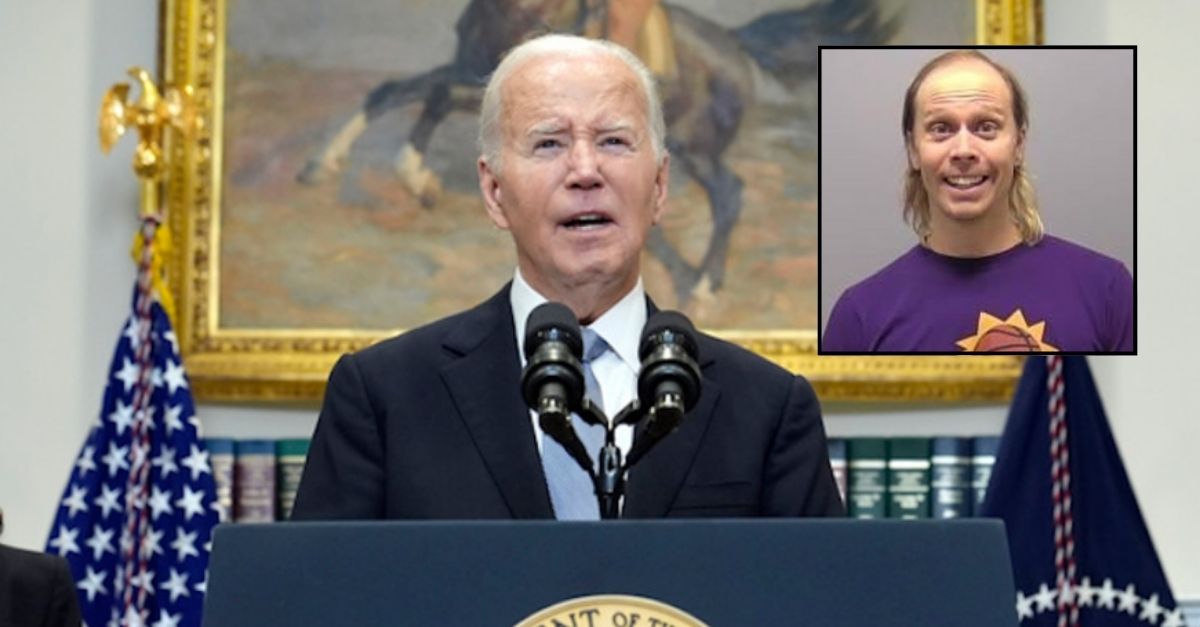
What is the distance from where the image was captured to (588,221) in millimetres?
3324

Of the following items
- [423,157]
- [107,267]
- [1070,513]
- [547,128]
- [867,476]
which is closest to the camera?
[547,128]

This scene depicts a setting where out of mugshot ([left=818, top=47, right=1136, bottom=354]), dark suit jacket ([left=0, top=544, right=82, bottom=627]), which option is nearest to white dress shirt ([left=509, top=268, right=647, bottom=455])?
mugshot ([left=818, top=47, right=1136, bottom=354])

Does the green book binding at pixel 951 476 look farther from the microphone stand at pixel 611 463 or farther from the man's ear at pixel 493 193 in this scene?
the microphone stand at pixel 611 463

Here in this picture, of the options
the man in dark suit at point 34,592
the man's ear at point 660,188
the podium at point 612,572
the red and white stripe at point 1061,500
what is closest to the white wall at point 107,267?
the red and white stripe at point 1061,500

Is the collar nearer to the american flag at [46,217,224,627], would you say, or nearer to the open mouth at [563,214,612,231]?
the open mouth at [563,214,612,231]

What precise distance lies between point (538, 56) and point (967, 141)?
48.1 inches

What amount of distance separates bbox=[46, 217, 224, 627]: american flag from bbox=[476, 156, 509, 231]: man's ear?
4327mm

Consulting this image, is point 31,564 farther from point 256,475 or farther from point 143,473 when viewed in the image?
point 256,475

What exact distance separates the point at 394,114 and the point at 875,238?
373cm

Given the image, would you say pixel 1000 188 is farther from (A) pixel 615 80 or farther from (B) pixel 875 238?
(A) pixel 615 80

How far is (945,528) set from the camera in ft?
8.22

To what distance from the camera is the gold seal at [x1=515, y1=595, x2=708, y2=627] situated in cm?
240

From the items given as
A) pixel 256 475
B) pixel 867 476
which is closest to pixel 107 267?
pixel 256 475

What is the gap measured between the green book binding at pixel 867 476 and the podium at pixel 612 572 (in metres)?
5.17
